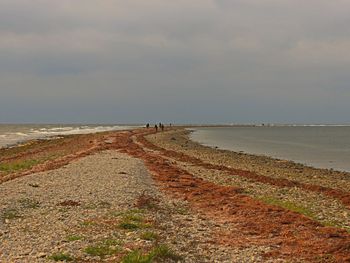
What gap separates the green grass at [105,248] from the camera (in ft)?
39.0

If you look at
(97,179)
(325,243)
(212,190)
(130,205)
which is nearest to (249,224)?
(325,243)

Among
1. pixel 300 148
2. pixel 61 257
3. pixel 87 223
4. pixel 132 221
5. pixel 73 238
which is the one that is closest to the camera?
pixel 61 257

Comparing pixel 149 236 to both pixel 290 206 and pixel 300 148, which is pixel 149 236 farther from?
pixel 300 148

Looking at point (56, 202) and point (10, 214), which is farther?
point (56, 202)

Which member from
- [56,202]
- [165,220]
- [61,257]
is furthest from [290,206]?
[61,257]

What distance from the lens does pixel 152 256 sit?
1136 cm

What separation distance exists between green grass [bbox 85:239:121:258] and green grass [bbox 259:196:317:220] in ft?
28.2

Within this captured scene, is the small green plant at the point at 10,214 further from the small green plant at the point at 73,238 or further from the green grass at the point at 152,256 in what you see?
the green grass at the point at 152,256

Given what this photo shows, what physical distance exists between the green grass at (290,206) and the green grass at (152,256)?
815 cm

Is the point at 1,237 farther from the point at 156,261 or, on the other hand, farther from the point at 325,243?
the point at 325,243

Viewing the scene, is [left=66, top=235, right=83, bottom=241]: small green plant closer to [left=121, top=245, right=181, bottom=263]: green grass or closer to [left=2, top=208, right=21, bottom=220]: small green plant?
[left=121, top=245, right=181, bottom=263]: green grass

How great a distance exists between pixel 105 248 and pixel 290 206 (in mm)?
10690

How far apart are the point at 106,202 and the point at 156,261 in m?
8.18

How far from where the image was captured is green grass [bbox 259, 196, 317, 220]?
62.1 ft
